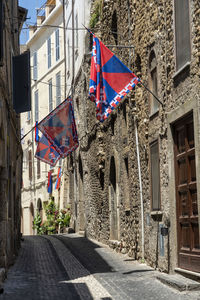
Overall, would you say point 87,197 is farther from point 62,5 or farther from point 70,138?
point 62,5

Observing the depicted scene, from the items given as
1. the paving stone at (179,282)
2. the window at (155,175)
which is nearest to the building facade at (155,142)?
the window at (155,175)

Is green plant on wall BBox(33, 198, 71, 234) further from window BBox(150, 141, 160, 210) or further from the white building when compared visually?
window BBox(150, 141, 160, 210)

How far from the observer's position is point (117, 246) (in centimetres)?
1695

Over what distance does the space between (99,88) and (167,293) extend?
4513 millimetres

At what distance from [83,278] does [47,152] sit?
8.76 m

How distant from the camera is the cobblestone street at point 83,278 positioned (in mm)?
9164

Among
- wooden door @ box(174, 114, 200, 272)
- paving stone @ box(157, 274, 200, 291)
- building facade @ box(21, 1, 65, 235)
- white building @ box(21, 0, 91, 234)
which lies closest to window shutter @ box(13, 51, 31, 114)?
wooden door @ box(174, 114, 200, 272)

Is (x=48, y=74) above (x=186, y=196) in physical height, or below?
above

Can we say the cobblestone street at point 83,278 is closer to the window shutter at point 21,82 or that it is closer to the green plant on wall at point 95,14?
the window shutter at point 21,82

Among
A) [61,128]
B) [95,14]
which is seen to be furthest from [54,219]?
[61,128]

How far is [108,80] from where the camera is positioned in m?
11.9

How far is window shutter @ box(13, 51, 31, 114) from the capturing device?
14.7 m

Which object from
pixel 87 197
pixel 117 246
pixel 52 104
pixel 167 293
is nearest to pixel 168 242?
pixel 167 293

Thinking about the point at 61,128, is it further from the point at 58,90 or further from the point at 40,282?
the point at 58,90
